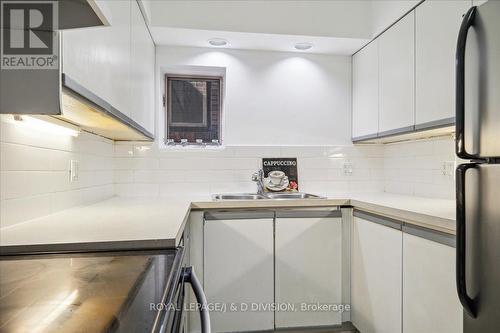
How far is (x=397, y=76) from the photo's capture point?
2.12 meters

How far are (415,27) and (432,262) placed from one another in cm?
139

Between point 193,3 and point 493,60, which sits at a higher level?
point 193,3

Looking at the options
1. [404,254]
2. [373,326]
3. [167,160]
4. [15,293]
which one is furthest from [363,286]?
[15,293]

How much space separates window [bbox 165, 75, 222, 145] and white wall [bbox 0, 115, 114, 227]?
83 cm

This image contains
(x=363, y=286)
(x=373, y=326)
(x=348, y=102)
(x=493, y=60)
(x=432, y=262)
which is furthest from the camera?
(x=348, y=102)

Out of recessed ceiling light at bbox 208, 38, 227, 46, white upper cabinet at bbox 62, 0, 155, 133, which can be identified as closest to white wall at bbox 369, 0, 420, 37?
recessed ceiling light at bbox 208, 38, 227, 46

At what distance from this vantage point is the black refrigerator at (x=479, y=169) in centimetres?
96

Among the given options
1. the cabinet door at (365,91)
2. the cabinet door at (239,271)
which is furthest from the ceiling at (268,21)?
the cabinet door at (239,271)

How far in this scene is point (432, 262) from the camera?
1.44 m

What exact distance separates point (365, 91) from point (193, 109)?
4.84 ft

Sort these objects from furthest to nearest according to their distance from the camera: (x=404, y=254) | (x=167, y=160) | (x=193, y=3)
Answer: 1. (x=167, y=160)
2. (x=193, y=3)
3. (x=404, y=254)

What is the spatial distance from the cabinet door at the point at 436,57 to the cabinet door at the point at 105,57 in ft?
5.40

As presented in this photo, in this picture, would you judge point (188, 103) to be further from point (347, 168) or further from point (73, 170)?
point (347, 168)

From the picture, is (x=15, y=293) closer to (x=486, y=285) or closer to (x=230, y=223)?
(x=486, y=285)
